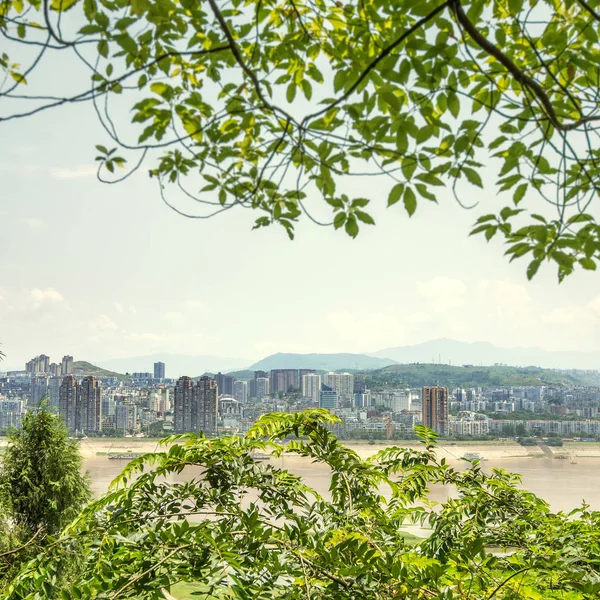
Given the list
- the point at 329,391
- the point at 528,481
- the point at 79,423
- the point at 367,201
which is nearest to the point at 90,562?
the point at 367,201

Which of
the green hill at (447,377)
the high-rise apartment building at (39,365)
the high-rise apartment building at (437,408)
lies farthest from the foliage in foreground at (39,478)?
the high-rise apartment building at (39,365)

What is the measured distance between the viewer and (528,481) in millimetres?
20969

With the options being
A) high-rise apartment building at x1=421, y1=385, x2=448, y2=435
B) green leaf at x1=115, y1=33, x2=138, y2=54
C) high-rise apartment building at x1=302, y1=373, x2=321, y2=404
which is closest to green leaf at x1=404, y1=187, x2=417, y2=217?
green leaf at x1=115, y1=33, x2=138, y2=54

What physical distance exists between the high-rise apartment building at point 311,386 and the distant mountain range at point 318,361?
4220cm

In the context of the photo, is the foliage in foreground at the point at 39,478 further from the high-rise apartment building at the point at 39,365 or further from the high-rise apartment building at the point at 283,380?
the high-rise apartment building at the point at 39,365

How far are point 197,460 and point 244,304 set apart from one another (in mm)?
48083

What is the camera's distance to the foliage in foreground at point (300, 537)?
1034 mm

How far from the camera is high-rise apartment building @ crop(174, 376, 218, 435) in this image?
27.6m

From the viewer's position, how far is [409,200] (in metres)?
0.92

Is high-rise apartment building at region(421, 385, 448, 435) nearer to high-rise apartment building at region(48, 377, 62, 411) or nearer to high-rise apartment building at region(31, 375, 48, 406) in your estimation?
high-rise apartment building at region(48, 377, 62, 411)

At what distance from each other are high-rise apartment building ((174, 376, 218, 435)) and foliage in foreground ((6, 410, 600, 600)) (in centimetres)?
2633

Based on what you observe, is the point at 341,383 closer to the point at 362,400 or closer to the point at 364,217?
the point at 362,400

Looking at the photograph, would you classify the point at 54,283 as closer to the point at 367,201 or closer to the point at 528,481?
the point at 528,481

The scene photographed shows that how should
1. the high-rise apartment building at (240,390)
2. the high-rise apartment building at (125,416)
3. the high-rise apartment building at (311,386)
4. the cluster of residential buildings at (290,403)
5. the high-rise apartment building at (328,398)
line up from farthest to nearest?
the high-rise apartment building at (240,390)
the high-rise apartment building at (311,386)
the high-rise apartment building at (328,398)
the high-rise apartment building at (125,416)
the cluster of residential buildings at (290,403)
